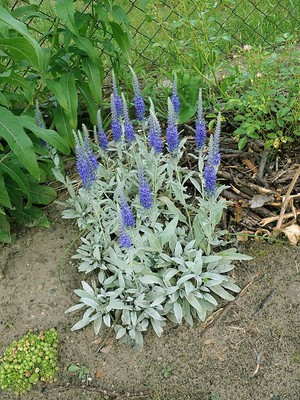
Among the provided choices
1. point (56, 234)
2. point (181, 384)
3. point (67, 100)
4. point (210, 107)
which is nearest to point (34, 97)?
point (67, 100)

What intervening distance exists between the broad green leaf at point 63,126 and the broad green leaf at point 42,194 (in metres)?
0.37

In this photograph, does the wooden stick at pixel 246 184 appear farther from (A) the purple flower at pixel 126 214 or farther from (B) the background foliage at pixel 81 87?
(A) the purple flower at pixel 126 214

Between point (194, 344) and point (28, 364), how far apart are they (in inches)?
37.7

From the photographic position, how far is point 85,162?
2676 millimetres

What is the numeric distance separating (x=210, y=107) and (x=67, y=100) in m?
1.22

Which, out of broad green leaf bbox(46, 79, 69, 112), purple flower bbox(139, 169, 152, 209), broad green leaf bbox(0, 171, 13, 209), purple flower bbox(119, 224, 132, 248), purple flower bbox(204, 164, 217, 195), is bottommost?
broad green leaf bbox(0, 171, 13, 209)

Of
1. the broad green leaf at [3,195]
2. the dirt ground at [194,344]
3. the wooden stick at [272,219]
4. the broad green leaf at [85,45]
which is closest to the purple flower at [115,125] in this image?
the broad green leaf at [85,45]

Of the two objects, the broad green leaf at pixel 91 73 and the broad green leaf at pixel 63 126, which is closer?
the broad green leaf at pixel 91 73

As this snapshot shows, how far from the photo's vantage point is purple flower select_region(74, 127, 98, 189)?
2.63 meters

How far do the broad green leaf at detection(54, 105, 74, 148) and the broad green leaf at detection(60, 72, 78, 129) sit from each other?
0.17 m

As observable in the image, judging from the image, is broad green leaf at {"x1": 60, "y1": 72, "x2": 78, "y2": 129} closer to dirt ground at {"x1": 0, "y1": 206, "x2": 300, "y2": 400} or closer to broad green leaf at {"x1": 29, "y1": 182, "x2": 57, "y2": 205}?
broad green leaf at {"x1": 29, "y1": 182, "x2": 57, "y2": 205}

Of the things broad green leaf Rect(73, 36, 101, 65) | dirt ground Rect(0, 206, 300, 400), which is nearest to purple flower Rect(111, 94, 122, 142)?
broad green leaf Rect(73, 36, 101, 65)

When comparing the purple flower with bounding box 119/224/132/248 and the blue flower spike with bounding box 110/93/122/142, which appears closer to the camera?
the purple flower with bounding box 119/224/132/248

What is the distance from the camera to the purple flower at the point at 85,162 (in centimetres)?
263
